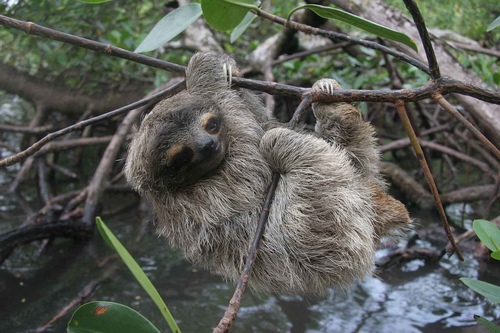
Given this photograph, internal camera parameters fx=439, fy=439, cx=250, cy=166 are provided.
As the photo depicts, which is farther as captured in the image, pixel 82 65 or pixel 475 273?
pixel 82 65

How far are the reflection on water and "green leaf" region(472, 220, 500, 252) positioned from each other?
177 centimetres

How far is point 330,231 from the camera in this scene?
2500 mm

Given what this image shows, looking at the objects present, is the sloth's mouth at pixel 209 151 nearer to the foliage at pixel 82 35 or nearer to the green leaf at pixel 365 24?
the green leaf at pixel 365 24

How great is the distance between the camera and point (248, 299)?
4156mm

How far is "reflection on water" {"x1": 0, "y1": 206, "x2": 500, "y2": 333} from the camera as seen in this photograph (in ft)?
11.9

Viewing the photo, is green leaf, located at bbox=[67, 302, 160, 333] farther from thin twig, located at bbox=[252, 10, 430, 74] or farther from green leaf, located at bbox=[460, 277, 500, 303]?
thin twig, located at bbox=[252, 10, 430, 74]

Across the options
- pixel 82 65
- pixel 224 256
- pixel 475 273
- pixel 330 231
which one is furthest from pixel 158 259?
pixel 82 65

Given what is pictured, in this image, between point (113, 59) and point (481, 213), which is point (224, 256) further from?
point (113, 59)

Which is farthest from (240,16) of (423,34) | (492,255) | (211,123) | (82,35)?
(82,35)

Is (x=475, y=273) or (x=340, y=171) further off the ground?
(x=340, y=171)

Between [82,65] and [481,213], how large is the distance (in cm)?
618

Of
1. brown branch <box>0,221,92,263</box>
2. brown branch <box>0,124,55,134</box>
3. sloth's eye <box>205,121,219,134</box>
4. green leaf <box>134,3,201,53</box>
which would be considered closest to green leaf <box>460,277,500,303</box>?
sloth's eye <box>205,121,219,134</box>

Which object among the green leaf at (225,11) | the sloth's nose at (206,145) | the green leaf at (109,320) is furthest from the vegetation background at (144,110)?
the green leaf at (109,320)

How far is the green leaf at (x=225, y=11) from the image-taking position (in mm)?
1661
